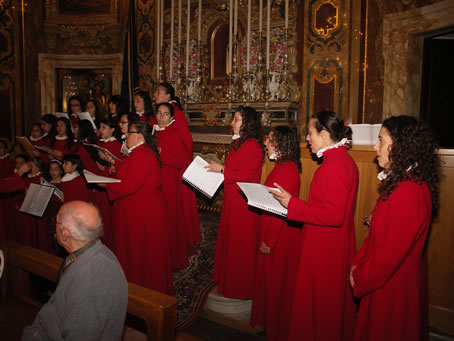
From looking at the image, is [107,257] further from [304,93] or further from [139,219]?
[304,93]

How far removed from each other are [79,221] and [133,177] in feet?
5.74

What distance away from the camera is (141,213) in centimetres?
377

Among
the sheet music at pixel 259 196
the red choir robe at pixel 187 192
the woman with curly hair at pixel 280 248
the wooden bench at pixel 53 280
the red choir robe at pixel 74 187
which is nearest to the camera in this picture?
the wooden bench at pixel 53 280

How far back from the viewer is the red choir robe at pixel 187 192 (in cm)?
514

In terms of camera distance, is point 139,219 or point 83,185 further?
point 83,185

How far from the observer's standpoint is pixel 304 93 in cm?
667

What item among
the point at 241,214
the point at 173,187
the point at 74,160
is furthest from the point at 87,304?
the point at 74,160

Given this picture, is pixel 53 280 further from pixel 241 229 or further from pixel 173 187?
pixel 173 187

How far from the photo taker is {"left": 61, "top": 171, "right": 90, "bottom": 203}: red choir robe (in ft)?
15.7

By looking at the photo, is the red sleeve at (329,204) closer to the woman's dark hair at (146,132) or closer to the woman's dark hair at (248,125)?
→ the woman's dark hair at (248,125)

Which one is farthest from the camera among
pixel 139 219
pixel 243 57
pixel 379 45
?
pixel 243 57

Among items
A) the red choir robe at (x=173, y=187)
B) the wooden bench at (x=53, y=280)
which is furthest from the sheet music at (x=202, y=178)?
the wooden bench at (x=53, y=280)

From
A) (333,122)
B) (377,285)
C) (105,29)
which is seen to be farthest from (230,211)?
(105,29)

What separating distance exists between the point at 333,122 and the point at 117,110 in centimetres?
472
